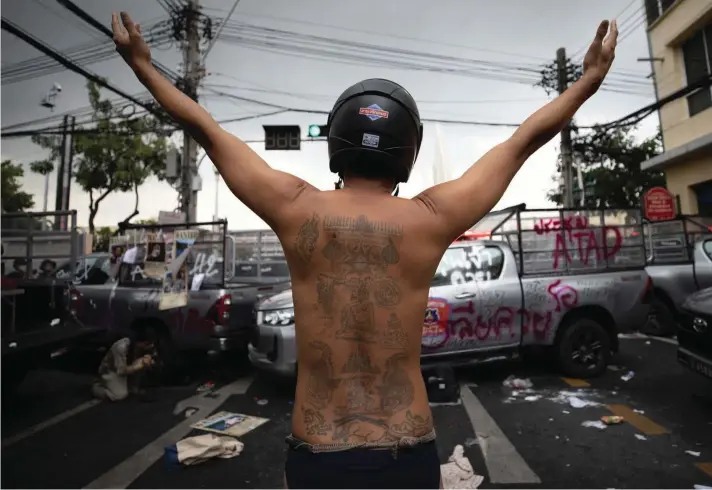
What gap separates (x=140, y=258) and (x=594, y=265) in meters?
6.71

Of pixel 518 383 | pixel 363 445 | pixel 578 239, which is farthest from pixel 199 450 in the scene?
pixel 578 239

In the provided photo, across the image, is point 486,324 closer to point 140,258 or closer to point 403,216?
point 403,216

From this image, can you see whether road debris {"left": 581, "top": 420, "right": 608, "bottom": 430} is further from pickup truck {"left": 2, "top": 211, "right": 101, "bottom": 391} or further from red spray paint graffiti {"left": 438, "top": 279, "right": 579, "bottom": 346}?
pickup truck {"left": 2, "top": 211, "right": 101, "bottom": 391}

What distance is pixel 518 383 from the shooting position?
5438 mm

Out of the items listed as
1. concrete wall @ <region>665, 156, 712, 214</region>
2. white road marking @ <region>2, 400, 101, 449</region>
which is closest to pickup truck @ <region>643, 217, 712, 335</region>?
concrete wall @ <region>665, 156, 712, 214</region>

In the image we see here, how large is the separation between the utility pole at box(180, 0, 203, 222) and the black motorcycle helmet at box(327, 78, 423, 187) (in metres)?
10.7

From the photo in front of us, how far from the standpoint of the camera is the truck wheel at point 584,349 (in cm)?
563

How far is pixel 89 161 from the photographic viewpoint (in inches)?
651

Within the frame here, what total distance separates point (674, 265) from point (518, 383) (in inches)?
190

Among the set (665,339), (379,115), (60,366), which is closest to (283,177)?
(379,115)

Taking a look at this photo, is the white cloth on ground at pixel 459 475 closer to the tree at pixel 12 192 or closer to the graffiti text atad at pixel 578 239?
the graffiti text atad at pixel 578 239

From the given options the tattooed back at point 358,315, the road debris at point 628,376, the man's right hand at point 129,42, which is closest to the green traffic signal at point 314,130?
the road debris at point 628,376

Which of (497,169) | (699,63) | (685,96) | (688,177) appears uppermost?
(699,63)

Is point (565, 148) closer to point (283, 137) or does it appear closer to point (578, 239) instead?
point (283, 137)
